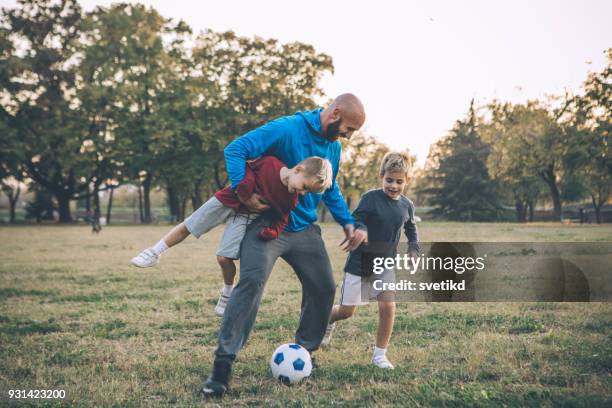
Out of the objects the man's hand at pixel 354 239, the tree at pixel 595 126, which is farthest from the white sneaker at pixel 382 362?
the tree at pixel 595 126

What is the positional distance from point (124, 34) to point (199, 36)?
5.44 m

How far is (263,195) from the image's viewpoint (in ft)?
14.5

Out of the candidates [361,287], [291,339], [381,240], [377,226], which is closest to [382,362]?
[361,287]

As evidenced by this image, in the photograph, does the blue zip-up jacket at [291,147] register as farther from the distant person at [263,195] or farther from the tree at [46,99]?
the tree at [46,99]

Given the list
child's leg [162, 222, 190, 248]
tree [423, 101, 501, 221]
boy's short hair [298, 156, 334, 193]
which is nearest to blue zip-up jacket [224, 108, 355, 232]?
boy's short hair [298, 156, 334, 193]

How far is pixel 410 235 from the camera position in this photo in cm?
551

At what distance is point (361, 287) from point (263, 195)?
4.74ft

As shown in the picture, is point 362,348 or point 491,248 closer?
point 362,348

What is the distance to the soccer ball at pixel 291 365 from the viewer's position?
4.47m

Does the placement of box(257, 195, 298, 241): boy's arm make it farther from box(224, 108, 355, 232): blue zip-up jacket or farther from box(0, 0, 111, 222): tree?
box(0, 0, 111, 222): tree

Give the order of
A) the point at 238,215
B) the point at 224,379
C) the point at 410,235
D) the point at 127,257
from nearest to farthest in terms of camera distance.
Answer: the point at 224,379 → the point at 238,215 → the point at 410,235 → the point at 127,257

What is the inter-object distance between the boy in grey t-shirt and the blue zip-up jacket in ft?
0.95

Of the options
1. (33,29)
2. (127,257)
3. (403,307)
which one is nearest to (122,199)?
(33,29)

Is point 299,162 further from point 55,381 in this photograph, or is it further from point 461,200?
point 461,200
